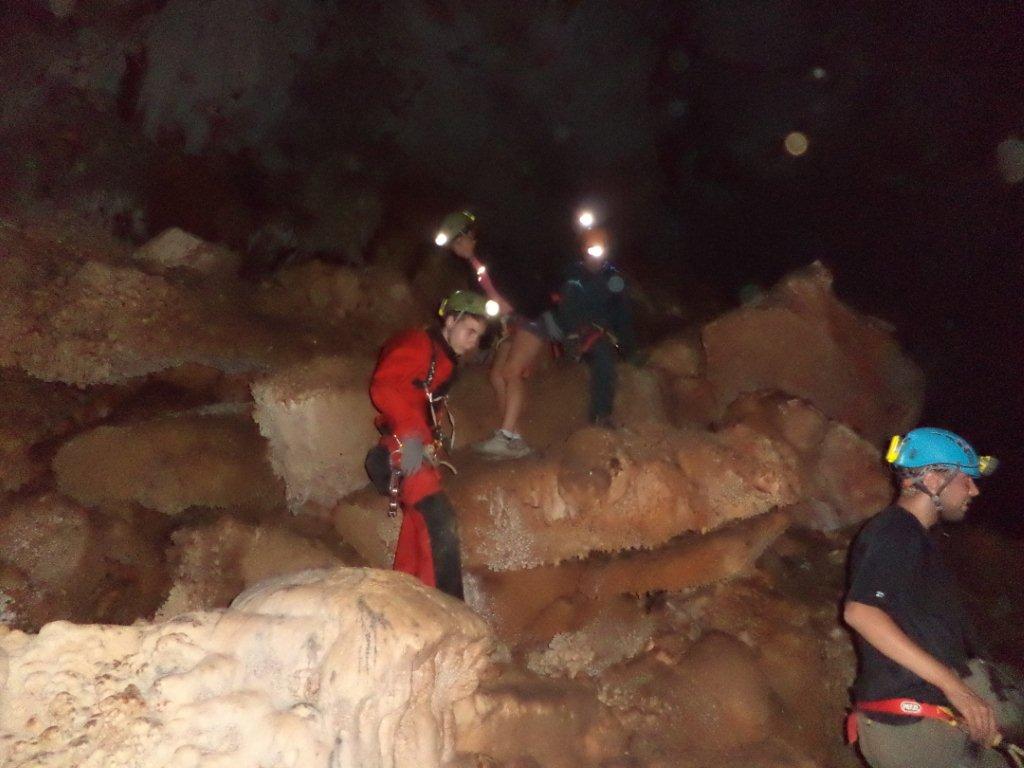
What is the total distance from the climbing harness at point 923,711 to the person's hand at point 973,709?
6cm

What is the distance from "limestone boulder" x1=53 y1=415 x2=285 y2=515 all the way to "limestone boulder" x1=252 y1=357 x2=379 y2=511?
0.15 metres

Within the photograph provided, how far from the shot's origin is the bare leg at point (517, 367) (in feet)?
16.2

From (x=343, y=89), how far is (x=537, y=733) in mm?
5850

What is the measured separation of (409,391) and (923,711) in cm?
268

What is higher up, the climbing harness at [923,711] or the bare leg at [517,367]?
the bare leg at [517,367]

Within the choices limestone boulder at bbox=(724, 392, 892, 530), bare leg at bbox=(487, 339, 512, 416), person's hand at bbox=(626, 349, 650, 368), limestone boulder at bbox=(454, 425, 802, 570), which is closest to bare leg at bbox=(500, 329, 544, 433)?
bare leg at bbox=(487, 339, 512, 416)

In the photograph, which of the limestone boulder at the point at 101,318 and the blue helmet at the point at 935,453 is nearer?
the blue helmet at the point at 935,453

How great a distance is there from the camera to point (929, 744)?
2.41 meters

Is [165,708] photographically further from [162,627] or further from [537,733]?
[537,733]

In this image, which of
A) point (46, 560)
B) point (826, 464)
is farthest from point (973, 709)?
point (46, 560)

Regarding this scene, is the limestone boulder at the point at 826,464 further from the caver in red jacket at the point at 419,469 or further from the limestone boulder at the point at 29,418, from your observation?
the limestone boulder at the point at 29,418

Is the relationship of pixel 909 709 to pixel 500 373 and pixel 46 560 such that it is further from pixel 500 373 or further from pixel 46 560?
pixel 46 560

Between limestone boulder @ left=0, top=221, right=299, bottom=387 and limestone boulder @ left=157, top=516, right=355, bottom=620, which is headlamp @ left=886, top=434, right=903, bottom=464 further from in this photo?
limestone boulder @ left=0, top=221, right=299, bottom=387

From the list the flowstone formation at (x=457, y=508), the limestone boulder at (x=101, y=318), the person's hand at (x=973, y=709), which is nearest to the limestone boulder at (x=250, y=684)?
the flowstone formation at (x=457, y=508)
